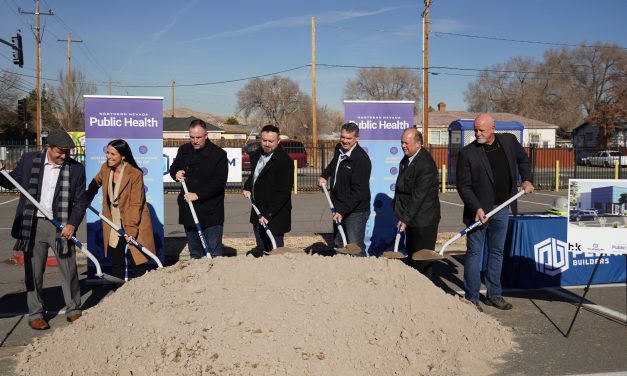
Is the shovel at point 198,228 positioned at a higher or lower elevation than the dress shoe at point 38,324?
higher

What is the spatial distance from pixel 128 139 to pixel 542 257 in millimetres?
5829

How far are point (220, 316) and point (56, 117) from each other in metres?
56.6

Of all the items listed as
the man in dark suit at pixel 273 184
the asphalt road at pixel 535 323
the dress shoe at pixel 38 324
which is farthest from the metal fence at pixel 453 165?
the dress shoe at pixel 38 324

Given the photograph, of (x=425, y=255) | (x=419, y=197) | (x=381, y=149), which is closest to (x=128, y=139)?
(x=381, y=149)

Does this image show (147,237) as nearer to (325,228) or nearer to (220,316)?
(220,316)

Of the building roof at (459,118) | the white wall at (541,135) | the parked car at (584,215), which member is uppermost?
the building roof at (459,118)

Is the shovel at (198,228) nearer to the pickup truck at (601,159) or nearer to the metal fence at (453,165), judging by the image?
the metal fence at (453,165)

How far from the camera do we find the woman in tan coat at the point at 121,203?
6.13 m

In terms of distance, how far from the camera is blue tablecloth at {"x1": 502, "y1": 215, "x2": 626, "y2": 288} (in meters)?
7.10

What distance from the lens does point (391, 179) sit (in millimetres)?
9102

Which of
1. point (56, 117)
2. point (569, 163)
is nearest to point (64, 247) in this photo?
point (569, 163)

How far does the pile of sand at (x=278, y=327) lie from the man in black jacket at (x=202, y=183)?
1165 millimetres

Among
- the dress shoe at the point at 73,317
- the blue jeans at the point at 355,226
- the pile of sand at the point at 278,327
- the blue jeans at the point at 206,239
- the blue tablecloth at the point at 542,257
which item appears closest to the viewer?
the pile of sand at the point at 278,327

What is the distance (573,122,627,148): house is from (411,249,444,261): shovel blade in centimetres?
5264
